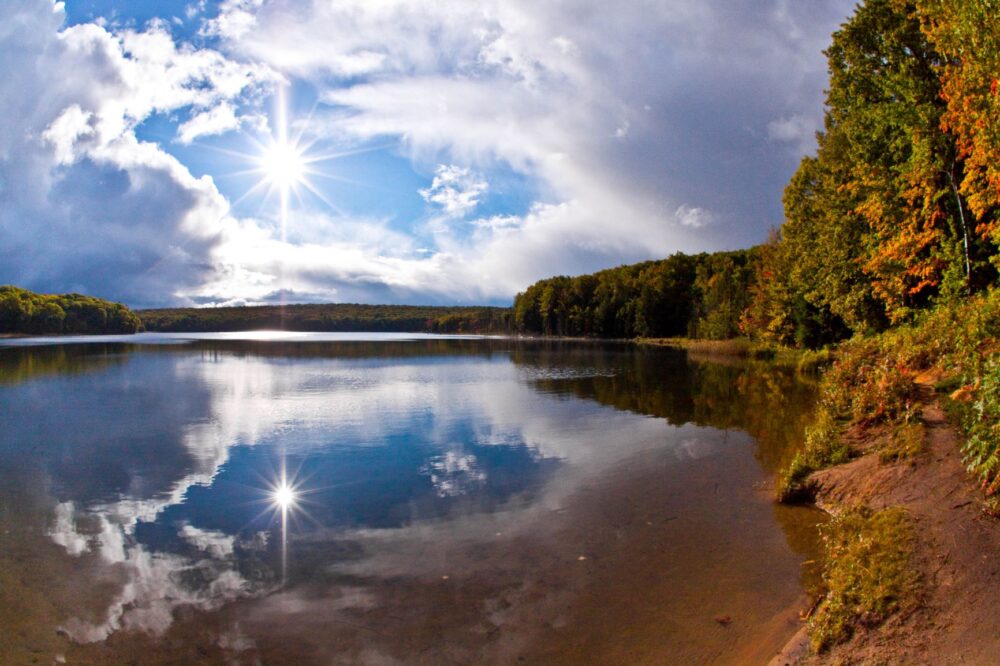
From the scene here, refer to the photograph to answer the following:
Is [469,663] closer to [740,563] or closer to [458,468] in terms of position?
[740,563]

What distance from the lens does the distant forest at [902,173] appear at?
15414mm

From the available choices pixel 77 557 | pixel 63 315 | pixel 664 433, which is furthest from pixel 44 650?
pixel 63 315

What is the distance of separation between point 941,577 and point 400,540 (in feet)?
24.3

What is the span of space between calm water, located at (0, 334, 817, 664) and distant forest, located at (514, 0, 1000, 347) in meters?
8.82

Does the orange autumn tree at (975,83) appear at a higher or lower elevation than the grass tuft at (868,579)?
higher

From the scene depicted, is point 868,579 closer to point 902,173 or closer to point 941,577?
point 941,577

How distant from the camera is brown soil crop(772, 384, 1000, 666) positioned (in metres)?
5.11

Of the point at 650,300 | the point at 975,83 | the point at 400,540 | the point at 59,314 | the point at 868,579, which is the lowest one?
the point at 400,540

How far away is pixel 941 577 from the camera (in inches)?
235

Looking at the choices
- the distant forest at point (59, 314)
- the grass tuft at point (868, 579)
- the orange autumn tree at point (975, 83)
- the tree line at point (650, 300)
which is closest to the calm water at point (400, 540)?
the grass tuft at point (868, 579)

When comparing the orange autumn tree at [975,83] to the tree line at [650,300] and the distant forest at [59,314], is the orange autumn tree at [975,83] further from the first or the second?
the distant forest at [59,314]

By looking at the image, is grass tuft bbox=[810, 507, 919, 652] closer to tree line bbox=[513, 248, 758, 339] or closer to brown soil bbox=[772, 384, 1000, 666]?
brown soil bbox=[772, 384, 1000, 666]

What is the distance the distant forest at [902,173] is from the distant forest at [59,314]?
178 meters

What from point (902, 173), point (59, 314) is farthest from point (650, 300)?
point (59, 314)
